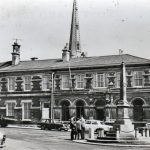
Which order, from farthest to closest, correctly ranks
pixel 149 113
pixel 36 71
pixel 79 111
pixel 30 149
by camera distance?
pixel 36 71 → pixel 79 111 → pixel 149 113 → pixel 30 149

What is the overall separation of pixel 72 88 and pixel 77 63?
335 cm

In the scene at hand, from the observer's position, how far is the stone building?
4184 cm

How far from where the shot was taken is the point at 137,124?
134 ft

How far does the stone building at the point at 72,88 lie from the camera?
41.8 meters

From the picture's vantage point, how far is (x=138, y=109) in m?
41.3

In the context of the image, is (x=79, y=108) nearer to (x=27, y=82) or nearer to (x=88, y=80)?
(x=88, y=80)

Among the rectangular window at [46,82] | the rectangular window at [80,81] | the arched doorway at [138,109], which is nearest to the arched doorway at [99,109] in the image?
the rectangular window at [80,81]

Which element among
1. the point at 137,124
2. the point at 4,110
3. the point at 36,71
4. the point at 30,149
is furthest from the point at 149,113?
the point at 30,149

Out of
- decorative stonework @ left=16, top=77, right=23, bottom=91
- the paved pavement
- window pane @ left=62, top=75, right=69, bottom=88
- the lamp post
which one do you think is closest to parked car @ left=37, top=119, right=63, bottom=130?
the lamp post

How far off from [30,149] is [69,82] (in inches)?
1072

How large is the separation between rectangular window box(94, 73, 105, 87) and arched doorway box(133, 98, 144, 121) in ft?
14.6

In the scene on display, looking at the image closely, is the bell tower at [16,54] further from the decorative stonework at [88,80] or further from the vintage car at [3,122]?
the vintage car at [3,122]

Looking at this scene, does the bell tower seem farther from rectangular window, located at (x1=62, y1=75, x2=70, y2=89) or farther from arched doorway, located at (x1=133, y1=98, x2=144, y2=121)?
arched doorway, located at (x1=133, y1=98, x2=144, y2=121)

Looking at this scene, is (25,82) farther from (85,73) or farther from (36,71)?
(85,73)
